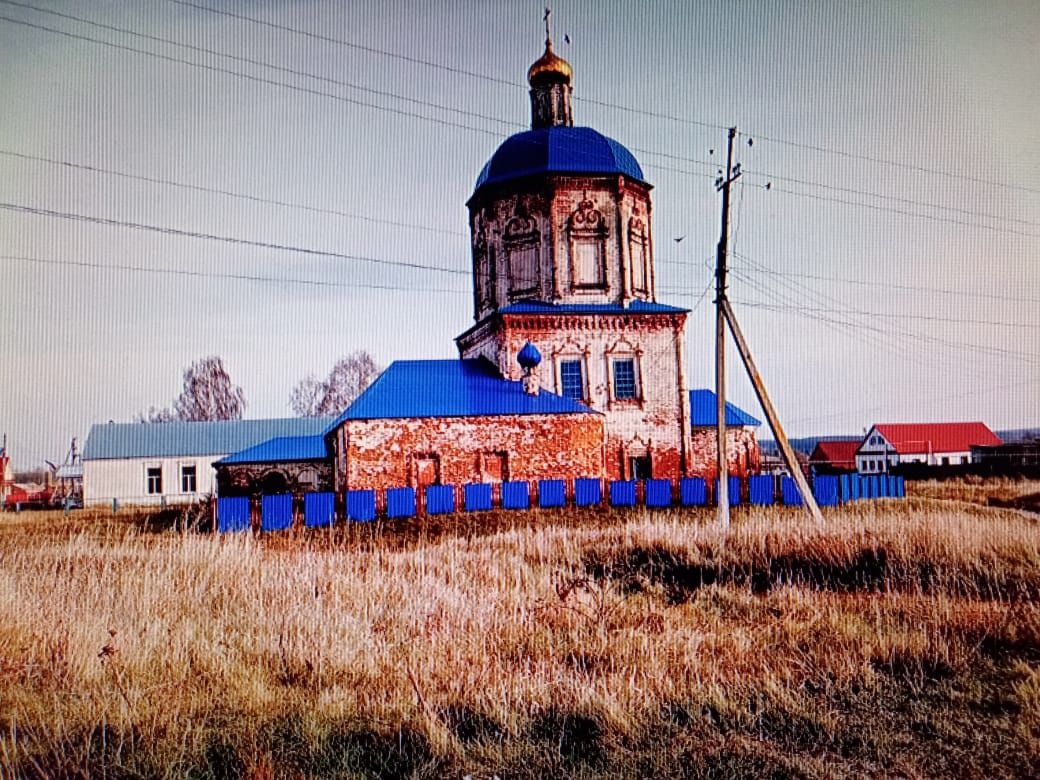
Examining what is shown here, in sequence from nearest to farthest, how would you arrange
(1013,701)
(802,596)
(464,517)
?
(1013,701) < (802,596) < (464,517)

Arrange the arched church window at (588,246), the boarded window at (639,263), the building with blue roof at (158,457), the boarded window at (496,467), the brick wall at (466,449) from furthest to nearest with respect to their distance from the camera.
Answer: the building with blue roof at (158,457) → the boarded window at (639,263) → the arched church window at (588,246) → the boarded window at (496,467) → the brick wall at (466,449)

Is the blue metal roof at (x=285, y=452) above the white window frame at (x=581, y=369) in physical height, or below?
below

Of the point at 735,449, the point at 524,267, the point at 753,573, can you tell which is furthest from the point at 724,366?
the point at 735,449

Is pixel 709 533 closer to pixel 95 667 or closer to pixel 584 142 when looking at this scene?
→ pixel 95 667

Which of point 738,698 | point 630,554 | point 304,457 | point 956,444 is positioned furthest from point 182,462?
point 956,444

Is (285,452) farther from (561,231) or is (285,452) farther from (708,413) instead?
(708,413)

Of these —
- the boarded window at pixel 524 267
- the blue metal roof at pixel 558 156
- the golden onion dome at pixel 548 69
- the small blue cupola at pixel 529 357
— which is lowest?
the small blue cupola at pixel 529 357

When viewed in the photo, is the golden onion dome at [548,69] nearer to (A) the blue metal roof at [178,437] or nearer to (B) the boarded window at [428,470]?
(B) the boarded window at [428,470]

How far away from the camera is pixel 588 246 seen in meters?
24.4

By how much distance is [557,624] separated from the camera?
6.91 meters

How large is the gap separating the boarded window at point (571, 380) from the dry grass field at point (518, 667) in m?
14.4

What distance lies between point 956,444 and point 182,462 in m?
52.1

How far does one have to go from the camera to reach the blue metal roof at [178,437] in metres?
37.8

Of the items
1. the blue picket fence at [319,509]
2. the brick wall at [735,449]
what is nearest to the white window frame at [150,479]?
the blue picket fence at [319,509]
